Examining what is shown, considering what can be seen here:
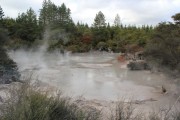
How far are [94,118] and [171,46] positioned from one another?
23.4 metres

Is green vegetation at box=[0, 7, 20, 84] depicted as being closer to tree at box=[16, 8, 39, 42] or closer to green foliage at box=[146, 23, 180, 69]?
green foliage at box=[146, 23, 180, 69]

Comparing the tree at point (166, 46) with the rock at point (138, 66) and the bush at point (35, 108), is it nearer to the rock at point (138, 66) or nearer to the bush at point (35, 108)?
the rock at point (138, 66)

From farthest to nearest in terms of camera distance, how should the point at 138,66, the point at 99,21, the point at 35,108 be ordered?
1. the point at 99,21
2. the point at 138,66
3. the point at 35,108

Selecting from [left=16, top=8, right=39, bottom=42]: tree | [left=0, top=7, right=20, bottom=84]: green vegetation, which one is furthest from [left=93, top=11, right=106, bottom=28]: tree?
[left=0, top=7, right=20, bottom=84]: green vegetation

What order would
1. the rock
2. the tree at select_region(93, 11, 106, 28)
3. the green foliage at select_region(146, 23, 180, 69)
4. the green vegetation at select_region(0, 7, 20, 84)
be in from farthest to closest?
the tree at select_region(93, 11, 106, 28)
the rock
the green foliage at select_region(146, 23, 180, 69)
the green vegetation at select_region(0, 7, 20, 84)

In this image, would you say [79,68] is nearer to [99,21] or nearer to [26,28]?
[26,28]

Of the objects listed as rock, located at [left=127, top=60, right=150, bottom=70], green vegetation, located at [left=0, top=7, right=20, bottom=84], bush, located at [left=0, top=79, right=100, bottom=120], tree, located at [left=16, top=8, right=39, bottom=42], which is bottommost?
rock, located at [left=127, top=60, right=150, bottom=70]

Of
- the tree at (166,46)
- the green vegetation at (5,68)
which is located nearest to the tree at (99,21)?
the tree at (166,46)

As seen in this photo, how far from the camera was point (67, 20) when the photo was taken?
243ft

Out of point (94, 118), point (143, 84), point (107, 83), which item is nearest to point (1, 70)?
point (107, 83)

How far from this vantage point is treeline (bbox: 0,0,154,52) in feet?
202

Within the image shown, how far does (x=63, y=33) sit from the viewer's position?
2694 inches

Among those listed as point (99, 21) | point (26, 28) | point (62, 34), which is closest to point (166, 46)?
point (26, 28)

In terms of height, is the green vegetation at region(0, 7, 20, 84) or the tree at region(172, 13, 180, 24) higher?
the tree at region(172, 13, 180, 24)
